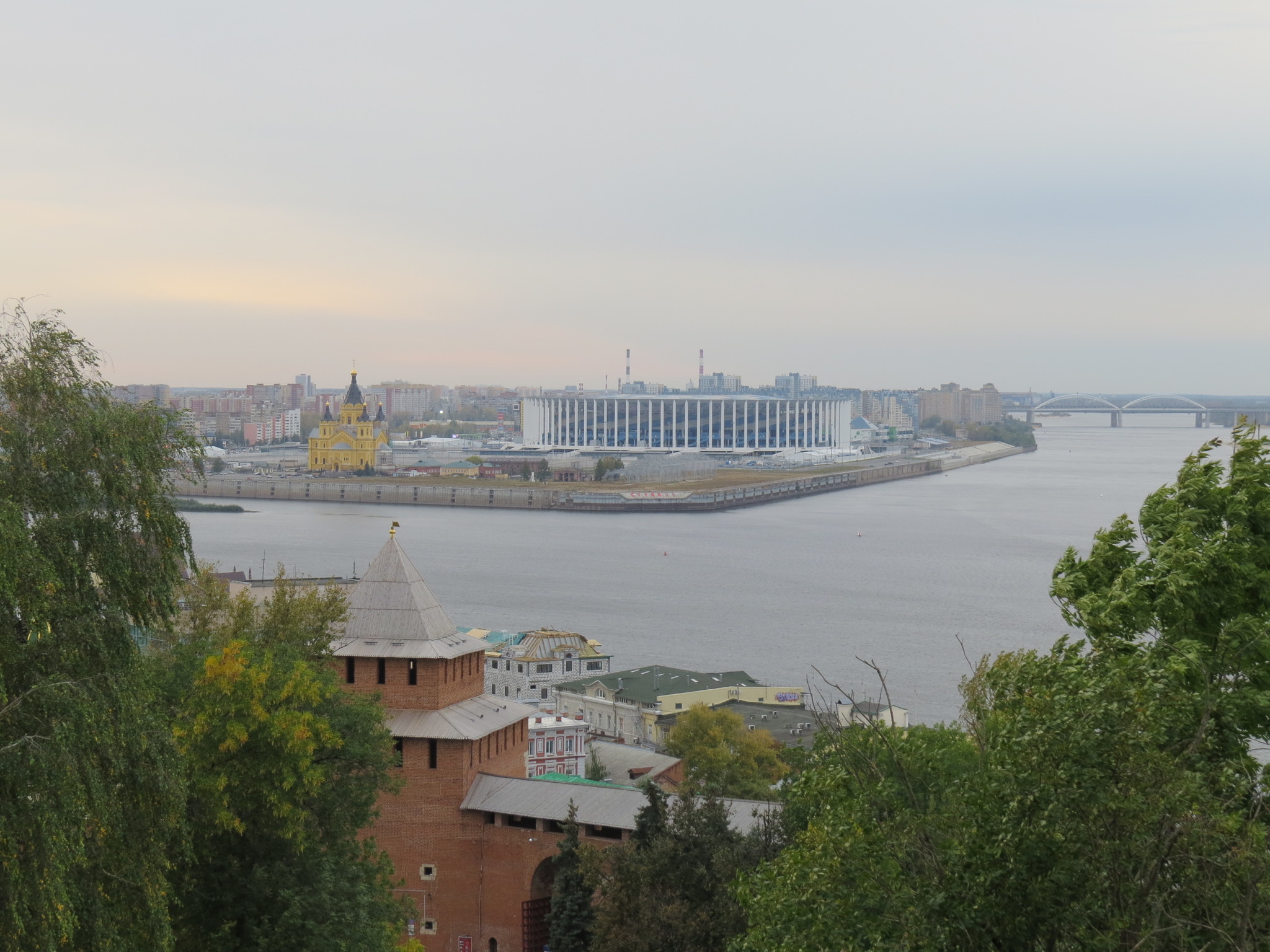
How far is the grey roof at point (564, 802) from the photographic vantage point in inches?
387

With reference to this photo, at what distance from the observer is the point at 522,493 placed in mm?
72812

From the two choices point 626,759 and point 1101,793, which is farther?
point 626,759

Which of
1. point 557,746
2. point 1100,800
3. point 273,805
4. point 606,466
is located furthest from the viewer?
point 606,466

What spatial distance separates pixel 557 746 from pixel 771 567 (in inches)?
939

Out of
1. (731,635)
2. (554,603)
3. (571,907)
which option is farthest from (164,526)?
(554,603)

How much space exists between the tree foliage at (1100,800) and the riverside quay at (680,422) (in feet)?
314

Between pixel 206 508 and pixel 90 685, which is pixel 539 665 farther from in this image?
pixel 206 508

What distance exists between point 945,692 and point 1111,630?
1834 cm

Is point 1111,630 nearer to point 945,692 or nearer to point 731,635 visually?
point 945,692

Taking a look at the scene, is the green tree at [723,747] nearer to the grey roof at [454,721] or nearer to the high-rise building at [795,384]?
the grey roof at [454,721]

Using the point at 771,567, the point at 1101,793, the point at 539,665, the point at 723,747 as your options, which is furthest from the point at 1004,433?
the point at 1101,793

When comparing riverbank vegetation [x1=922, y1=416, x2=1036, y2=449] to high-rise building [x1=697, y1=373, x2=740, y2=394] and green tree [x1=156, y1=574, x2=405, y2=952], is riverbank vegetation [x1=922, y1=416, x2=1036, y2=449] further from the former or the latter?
green tree [x1=156, y1=574, x2=405, y2=952]

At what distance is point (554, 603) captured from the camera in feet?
118

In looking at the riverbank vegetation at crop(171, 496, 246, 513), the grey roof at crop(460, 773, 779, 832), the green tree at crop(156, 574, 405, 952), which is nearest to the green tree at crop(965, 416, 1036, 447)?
the riverbank vegetation at crop(171, 496, 246, 513)
